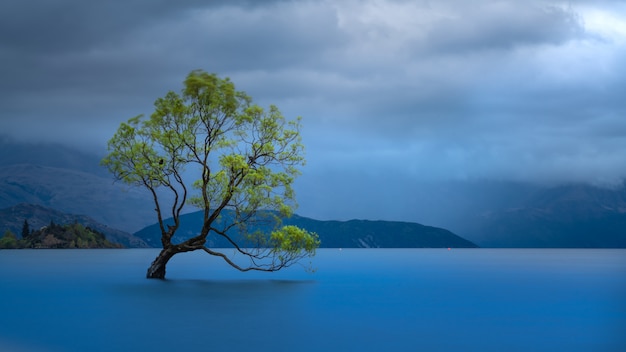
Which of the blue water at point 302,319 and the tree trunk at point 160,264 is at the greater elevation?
the tree trunk at point 160,264

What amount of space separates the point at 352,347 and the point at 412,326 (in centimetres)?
826

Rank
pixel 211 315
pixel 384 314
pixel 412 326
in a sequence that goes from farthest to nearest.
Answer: pixel 384 314
pixel 211 315
pixel 412 326

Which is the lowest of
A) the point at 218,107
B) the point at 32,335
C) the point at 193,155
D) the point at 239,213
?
the point at 32,335

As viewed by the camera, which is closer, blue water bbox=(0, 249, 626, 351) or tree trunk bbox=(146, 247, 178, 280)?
blue water bbox=(0, 249, 626, 351)

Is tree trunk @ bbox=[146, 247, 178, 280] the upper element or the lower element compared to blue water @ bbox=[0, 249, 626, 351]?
upper

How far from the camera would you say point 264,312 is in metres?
41.2

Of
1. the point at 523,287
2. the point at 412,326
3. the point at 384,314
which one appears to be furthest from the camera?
the point at 523,287

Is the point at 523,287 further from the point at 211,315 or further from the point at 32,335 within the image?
the point at 32,335

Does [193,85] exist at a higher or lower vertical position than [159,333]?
higher

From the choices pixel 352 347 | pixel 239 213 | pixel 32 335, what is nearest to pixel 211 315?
pixel 32 335

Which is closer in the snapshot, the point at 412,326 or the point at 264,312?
the point at 412,326

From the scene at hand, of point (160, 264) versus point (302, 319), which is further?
point (160, 264)

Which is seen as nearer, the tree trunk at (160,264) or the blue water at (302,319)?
the blue water at (302,319)

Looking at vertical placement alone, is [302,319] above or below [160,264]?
below
